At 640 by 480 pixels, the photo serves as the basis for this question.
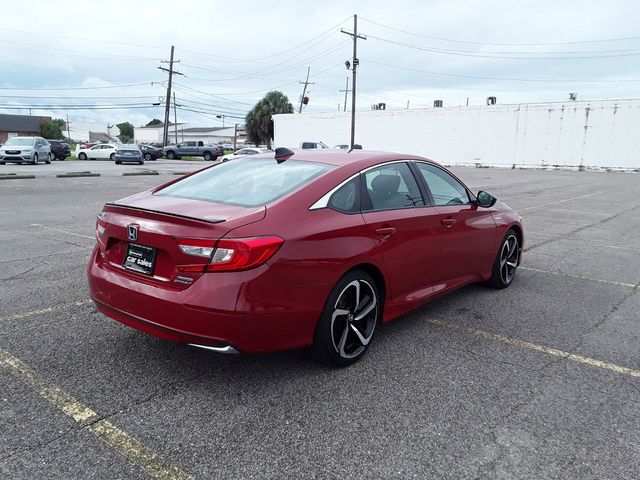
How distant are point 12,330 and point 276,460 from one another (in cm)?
271

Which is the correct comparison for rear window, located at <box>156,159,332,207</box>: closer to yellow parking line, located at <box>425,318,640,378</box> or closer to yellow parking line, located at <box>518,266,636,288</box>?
yellow parking line, located at <box>425,318,640,378</box>

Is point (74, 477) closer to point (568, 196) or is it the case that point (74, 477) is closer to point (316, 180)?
point (316, 180)

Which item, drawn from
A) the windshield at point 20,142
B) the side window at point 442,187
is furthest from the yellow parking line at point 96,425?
the windshield at point 20,142

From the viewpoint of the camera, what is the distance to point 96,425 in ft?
9.14

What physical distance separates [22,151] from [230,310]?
3196 cm

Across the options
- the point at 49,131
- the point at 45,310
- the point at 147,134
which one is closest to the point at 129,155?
the point at 45,310

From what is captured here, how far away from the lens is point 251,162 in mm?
4398

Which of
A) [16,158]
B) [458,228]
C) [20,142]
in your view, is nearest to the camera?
[458,228]

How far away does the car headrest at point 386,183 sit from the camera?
4.00 meters

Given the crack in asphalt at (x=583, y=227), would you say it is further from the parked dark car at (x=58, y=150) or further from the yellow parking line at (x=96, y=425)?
the parked dark car at (x=58, y=150)

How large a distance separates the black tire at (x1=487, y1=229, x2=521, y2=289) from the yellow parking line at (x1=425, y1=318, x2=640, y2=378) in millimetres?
1349

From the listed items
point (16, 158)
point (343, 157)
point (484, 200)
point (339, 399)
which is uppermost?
point (343, 157)

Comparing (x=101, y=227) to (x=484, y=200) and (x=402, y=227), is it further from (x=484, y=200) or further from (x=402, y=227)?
(x=484, y=200)

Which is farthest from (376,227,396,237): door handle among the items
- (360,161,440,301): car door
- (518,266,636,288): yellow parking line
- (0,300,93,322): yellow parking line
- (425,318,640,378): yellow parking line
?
(518,266,636,288): yellow parking line
